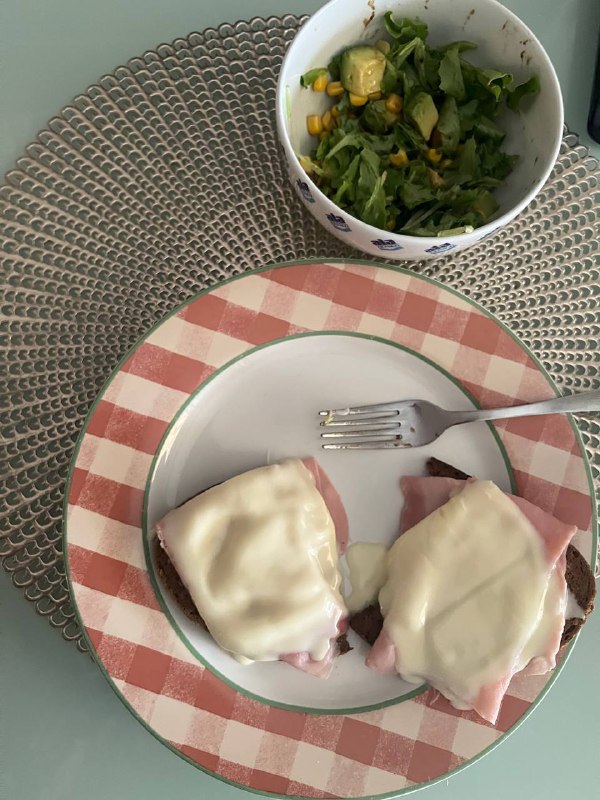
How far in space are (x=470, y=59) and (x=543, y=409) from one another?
75cm

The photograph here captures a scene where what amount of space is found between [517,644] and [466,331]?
635 millimetres

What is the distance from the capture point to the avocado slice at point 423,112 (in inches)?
54.2

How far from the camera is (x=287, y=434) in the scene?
1484 millimetres

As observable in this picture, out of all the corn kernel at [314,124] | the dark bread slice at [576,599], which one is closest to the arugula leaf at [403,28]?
the corn kernel at [314,124]

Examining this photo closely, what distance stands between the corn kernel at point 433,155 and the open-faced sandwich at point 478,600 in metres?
0.67

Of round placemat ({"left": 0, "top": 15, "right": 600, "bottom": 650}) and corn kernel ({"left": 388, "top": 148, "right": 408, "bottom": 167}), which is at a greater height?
corn kernel ({"left": 388, "top": 148, "right": 408, "bottom": 167})

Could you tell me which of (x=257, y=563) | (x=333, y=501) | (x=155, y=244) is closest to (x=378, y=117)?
(x=155, y=244)

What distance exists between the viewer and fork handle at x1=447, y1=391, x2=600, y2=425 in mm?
1406

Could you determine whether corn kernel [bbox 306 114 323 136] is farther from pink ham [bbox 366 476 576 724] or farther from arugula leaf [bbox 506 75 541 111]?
pink ham [bbox 366 476 576 724]

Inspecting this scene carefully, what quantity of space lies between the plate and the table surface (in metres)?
0.23

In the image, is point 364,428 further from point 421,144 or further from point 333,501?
point 421,144

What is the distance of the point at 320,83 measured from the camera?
140 centimetres

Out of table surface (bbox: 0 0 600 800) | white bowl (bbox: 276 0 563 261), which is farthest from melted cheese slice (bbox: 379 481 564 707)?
white bowl (bbox: 276 0 563 261)

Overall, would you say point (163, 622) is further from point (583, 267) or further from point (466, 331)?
point (583, 267)
